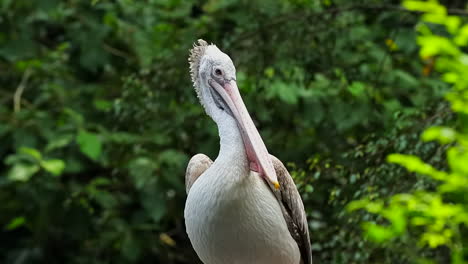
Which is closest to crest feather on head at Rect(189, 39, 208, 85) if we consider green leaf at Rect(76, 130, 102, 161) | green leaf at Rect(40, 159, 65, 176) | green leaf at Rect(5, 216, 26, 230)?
green leaf at Rect(76, 130, 102, 161)

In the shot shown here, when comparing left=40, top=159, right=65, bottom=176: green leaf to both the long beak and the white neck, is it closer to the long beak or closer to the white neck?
the long beak

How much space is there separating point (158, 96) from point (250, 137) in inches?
126

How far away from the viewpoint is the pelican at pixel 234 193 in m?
4.07

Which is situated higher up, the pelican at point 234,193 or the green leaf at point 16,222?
the pelican at point 234,193

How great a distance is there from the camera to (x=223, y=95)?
4.29m

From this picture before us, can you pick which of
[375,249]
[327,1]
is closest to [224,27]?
[327,1]

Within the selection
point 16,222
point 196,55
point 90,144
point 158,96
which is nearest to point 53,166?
point 90,144

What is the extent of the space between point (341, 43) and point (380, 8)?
1.50 feet

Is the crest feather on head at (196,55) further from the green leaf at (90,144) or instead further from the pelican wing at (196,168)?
the green leaf at (90,144)

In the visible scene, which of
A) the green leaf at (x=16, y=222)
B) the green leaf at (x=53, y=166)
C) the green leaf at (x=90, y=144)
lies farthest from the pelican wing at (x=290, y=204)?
the green leaf at (x=16, y=222)

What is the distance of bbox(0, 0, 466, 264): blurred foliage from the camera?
7.18 metres

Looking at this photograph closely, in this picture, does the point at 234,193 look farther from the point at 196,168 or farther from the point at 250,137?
the point at 196,168

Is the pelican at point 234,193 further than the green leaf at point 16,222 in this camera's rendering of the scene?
No

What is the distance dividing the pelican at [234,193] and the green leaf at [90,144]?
8.90 feet
